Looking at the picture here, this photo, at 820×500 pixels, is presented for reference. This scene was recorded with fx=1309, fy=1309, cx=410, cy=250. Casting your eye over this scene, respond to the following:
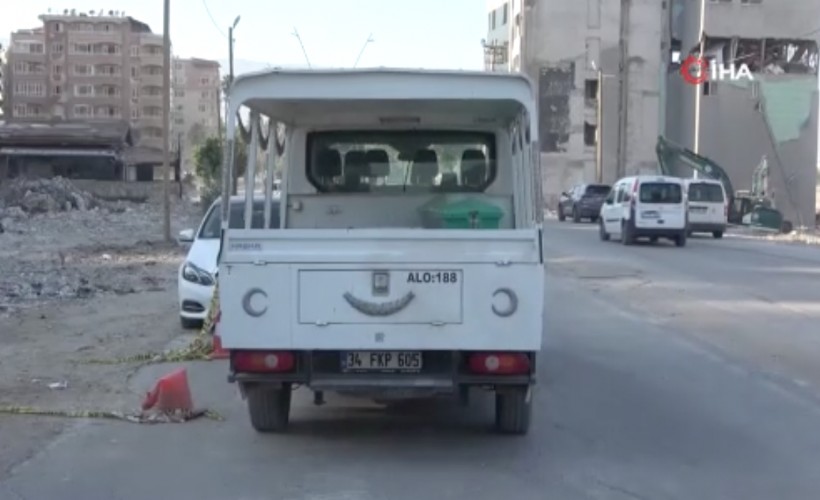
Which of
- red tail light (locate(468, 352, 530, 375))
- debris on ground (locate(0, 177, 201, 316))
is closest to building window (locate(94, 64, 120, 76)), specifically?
debris on ground (locate(0, 177, 201, 316))

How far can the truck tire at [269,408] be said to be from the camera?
31.5 feet

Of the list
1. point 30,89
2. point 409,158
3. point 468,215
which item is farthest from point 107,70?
point 468,215

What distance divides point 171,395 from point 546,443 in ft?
10.1

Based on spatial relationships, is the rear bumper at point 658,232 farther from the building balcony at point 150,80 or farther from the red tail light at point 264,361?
the building balcony at point 150,80

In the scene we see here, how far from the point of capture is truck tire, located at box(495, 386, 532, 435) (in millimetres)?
9484

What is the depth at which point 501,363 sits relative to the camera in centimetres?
877

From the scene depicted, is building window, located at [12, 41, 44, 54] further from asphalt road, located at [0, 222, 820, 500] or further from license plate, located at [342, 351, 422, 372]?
license plate, located at [342, 351, 422, 372]

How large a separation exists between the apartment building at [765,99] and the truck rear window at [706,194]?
105 ft

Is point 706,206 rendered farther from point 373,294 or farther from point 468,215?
point 373,294

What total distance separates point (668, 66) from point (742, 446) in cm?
7811

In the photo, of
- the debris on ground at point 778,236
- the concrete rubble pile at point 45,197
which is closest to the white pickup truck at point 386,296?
the debris on ground at point 778,236

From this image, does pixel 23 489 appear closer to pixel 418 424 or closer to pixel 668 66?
pixel 418 424

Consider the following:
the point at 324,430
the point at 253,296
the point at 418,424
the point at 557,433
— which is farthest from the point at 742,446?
the point at 253,296

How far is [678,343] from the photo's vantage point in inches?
606
